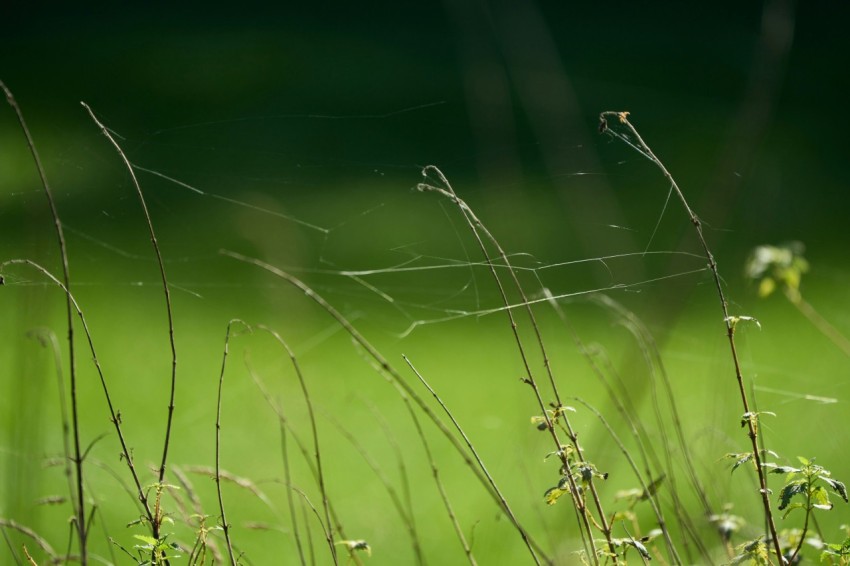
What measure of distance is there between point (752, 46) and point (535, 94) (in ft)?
2.72

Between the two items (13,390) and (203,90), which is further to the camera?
(203,90)

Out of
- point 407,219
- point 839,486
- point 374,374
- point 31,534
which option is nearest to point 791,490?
point 839,486

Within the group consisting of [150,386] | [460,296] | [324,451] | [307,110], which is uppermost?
[307,110]

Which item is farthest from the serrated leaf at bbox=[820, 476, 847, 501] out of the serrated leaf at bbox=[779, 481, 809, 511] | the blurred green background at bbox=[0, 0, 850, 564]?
the blurred green background at bbox=[0, 0, 850, 564]

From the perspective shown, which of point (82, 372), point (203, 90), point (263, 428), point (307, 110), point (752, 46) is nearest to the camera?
point (263, 428)

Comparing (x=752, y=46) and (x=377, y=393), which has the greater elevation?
(x=752, y=46)

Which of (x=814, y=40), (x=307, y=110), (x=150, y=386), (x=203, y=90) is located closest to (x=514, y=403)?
(x=150, y=386)

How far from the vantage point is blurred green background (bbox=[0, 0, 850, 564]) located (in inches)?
56.5

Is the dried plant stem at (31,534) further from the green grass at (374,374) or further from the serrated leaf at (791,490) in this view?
the green grass at (374,374)

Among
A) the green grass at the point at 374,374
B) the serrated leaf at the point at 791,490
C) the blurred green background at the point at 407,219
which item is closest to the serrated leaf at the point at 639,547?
the serrated leaf at the point at 791,490

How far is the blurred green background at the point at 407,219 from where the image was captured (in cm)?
144

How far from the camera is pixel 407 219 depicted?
2139mm

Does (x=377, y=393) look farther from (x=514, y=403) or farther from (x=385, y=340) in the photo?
(x=514, y=403)

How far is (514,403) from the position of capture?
1.69 meters
